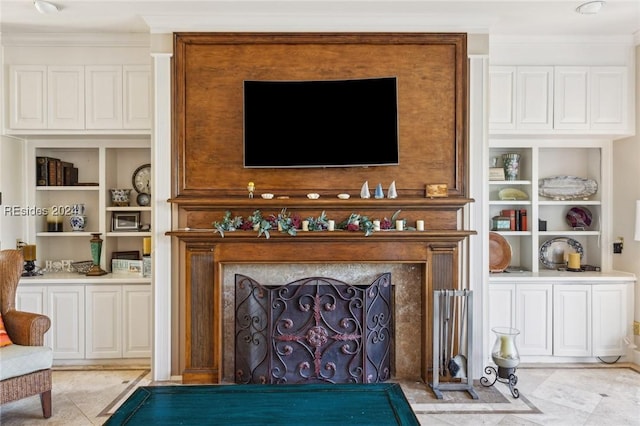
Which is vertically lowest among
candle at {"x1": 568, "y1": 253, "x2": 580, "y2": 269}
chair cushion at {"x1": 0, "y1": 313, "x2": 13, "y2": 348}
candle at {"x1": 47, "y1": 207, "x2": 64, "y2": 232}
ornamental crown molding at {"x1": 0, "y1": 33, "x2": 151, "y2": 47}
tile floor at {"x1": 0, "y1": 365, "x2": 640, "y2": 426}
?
→ tile floor at {"x1": 0, "y1": 365, "x2": 640, "y2": 426}

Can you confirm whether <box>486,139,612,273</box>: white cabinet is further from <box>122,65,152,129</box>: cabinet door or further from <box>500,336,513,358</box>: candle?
<box>122,65,152,129</box>: cabinet door

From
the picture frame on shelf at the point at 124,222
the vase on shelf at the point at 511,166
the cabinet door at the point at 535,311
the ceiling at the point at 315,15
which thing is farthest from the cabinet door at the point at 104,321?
the vase on shelf at the point at 511,166

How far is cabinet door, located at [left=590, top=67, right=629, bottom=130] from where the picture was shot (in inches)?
146

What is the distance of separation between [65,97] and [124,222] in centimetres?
119

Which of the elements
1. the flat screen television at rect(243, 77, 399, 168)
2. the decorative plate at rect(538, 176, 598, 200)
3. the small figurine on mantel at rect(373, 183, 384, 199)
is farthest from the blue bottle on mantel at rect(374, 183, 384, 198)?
the decorative plate at rect(538, 176, 598, 200)

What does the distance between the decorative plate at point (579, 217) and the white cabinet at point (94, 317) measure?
13.2 ft

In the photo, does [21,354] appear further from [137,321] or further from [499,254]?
[499,254]

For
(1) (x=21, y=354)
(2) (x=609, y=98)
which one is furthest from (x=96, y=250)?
(2) (x=609, y=98)

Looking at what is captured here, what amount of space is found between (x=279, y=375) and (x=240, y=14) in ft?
9.07

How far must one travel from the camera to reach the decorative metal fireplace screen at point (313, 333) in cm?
316

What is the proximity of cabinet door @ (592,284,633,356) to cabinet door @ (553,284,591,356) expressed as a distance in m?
0.07

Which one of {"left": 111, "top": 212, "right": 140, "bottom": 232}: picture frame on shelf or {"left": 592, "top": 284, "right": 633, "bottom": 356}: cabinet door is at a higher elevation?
{"left": 111, "top": 212, "right": 140, "bottom": 232}: picture frame on shelf

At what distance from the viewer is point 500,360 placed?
317cm

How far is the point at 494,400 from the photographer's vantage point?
3027 mm
